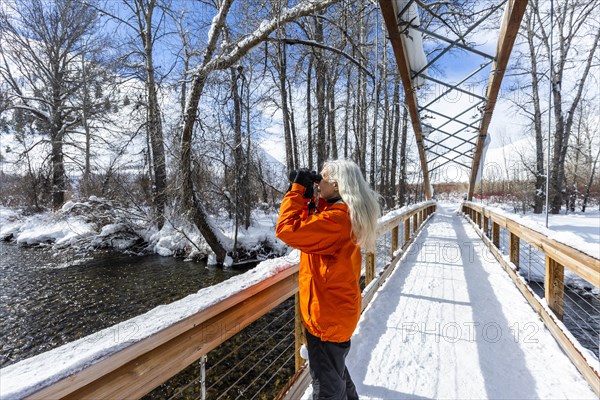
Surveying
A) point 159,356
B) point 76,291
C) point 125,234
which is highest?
point 159,356

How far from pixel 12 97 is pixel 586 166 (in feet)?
138

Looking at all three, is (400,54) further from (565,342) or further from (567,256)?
(565,342)

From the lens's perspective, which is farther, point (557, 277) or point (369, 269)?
point (369, 269)

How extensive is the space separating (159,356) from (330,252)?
2.88ft

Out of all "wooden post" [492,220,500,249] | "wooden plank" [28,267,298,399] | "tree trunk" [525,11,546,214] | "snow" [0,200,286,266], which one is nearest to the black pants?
"wooden plank" [28,267,298,399]

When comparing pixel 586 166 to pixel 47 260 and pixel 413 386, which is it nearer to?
pixel 413 386

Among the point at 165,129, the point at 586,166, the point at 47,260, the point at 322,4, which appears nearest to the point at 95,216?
the point at 47,260

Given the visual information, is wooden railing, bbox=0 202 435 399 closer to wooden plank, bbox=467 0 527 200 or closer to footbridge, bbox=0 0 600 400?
footbridge, bbox=0 0 600 400

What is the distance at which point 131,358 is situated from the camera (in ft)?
2.87

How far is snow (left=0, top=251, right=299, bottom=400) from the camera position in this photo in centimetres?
69

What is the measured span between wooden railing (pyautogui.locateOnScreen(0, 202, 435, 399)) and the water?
17.3 feet

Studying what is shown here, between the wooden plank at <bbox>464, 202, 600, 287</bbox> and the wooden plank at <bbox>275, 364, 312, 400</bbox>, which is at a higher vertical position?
the wooden plank at <bbox>464, 202, 600, 287</bbox>

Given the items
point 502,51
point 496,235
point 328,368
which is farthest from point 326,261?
point 502,51

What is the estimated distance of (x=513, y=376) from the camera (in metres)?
2.12
